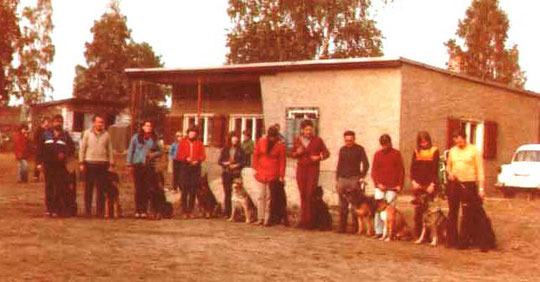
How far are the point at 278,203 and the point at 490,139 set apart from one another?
12411 mm

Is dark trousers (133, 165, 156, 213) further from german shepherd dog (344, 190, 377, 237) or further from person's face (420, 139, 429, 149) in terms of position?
person's face (420, 139, 429, 149)

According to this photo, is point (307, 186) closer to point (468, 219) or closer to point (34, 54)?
point (468, 219)

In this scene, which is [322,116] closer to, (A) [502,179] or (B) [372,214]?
(A) [502,179]

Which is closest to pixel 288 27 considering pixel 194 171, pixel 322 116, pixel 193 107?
pixel 193 107

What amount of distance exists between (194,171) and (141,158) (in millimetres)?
1089

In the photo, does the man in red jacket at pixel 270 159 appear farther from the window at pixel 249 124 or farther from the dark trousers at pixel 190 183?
the window at pixel 249 124

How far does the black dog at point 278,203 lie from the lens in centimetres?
1242

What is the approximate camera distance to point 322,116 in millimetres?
21188

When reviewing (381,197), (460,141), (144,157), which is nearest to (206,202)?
(144,157)

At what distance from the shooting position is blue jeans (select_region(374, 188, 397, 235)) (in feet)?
37.0

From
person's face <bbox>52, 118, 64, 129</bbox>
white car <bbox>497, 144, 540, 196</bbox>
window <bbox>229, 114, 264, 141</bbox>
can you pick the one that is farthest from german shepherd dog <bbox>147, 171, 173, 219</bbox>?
white car <bbox>497, 144, 540, 196</bbox>

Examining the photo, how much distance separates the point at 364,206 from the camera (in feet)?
38.5

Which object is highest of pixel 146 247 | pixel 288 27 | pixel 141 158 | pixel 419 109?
pixel 288 27

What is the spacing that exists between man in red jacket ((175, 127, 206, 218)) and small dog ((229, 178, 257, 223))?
708 millimetres
